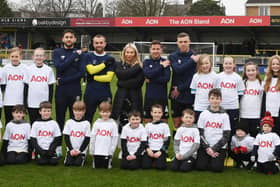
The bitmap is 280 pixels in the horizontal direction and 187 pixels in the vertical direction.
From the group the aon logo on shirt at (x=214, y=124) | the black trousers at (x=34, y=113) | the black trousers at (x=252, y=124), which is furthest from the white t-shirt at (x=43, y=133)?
the black trousers at (x=252, y=124)

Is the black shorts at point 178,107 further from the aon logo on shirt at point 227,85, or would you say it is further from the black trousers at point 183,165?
the black trousers at point 183,165

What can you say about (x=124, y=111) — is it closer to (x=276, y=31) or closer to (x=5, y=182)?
(x=5, y=182)

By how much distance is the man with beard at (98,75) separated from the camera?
20.9ft

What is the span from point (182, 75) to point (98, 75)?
4.33 ft

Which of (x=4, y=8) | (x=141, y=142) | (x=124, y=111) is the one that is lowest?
(x=141, y=142)

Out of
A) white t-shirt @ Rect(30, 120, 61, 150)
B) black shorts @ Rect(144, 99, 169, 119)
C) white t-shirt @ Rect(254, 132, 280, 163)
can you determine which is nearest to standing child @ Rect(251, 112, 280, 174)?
white t-shirt @ Rect(254, 132, 280, 163)

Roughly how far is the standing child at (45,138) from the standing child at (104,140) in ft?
1.87

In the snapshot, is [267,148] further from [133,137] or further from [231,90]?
[133,137]

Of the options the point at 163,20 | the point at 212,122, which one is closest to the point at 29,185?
the point at 212,122

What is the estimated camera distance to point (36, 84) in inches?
254

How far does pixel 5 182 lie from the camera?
516cm

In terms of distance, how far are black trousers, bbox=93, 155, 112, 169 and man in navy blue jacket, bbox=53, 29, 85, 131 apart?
1.15m

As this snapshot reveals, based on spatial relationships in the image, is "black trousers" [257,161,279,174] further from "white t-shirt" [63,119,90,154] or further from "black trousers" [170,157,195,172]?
"white t-shirt" [63,119,90,154]

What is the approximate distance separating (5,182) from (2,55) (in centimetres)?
2854
